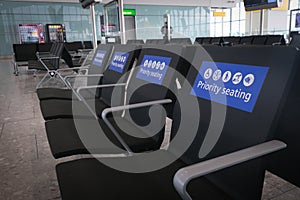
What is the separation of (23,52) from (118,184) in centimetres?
792

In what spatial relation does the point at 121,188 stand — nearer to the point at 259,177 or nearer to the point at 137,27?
the point at 259,177

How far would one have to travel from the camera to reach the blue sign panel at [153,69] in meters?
1.43

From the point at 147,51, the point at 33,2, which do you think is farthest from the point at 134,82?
the point at 33,2

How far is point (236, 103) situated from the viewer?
0.97 metres

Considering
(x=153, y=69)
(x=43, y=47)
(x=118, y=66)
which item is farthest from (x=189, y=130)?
(x=43, y=47)

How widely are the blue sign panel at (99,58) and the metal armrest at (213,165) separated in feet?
6.58

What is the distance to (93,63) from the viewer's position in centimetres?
276

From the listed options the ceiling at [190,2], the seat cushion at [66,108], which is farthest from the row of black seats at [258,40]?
the ceiling at [190,2]

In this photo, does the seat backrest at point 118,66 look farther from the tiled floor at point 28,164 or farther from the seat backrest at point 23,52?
the seat backrest at point 23,52

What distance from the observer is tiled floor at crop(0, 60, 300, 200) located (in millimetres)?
1605

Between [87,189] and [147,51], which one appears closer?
[87,189]

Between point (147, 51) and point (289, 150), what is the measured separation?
99cm

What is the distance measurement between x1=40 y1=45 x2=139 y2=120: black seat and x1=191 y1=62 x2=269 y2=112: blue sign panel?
0.87m

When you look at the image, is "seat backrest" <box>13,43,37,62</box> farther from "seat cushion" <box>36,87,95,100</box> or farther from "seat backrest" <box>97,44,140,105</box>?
"seat backrest" <box>97,44,140,105</box>
